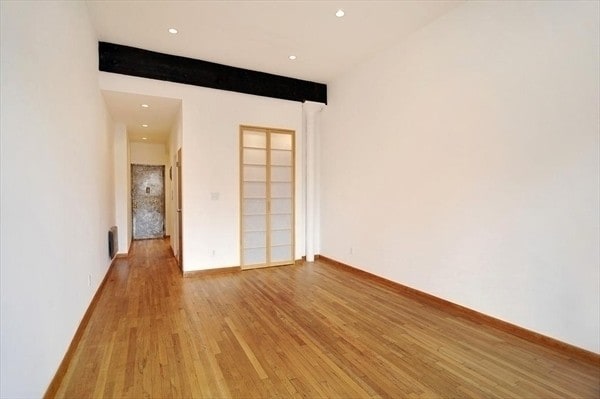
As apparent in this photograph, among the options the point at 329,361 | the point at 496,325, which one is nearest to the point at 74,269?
the point at 329,361

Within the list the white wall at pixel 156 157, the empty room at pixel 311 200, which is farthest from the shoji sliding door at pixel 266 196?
the white wall at pixel 156 157

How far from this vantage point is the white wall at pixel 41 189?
4.78 ft

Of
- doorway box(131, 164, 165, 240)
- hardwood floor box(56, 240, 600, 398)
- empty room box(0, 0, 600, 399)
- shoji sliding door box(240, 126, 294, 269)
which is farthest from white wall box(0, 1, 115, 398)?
doorway box(131, 164, 165, 240)

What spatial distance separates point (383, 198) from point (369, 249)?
2.92ft

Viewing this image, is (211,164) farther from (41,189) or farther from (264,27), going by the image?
(41,189)

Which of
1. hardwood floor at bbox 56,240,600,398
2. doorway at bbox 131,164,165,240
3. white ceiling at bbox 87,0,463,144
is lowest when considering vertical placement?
hardwood floor at bbox 56,240,600,398

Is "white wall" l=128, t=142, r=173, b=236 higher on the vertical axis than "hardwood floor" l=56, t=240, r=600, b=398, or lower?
higher

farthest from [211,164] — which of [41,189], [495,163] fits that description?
[495,163]

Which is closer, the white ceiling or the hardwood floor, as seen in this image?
the hardwood floor

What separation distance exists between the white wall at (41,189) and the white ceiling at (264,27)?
73 centimetres

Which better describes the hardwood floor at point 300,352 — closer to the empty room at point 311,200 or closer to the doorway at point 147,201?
the empty room at point 311,200

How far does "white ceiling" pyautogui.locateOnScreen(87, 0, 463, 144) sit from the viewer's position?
3354 mm

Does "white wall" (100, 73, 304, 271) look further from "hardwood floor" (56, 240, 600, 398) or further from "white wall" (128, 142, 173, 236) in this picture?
"white wall" (128, 142, 173, 236)

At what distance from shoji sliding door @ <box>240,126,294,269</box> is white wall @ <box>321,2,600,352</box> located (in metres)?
1.65
